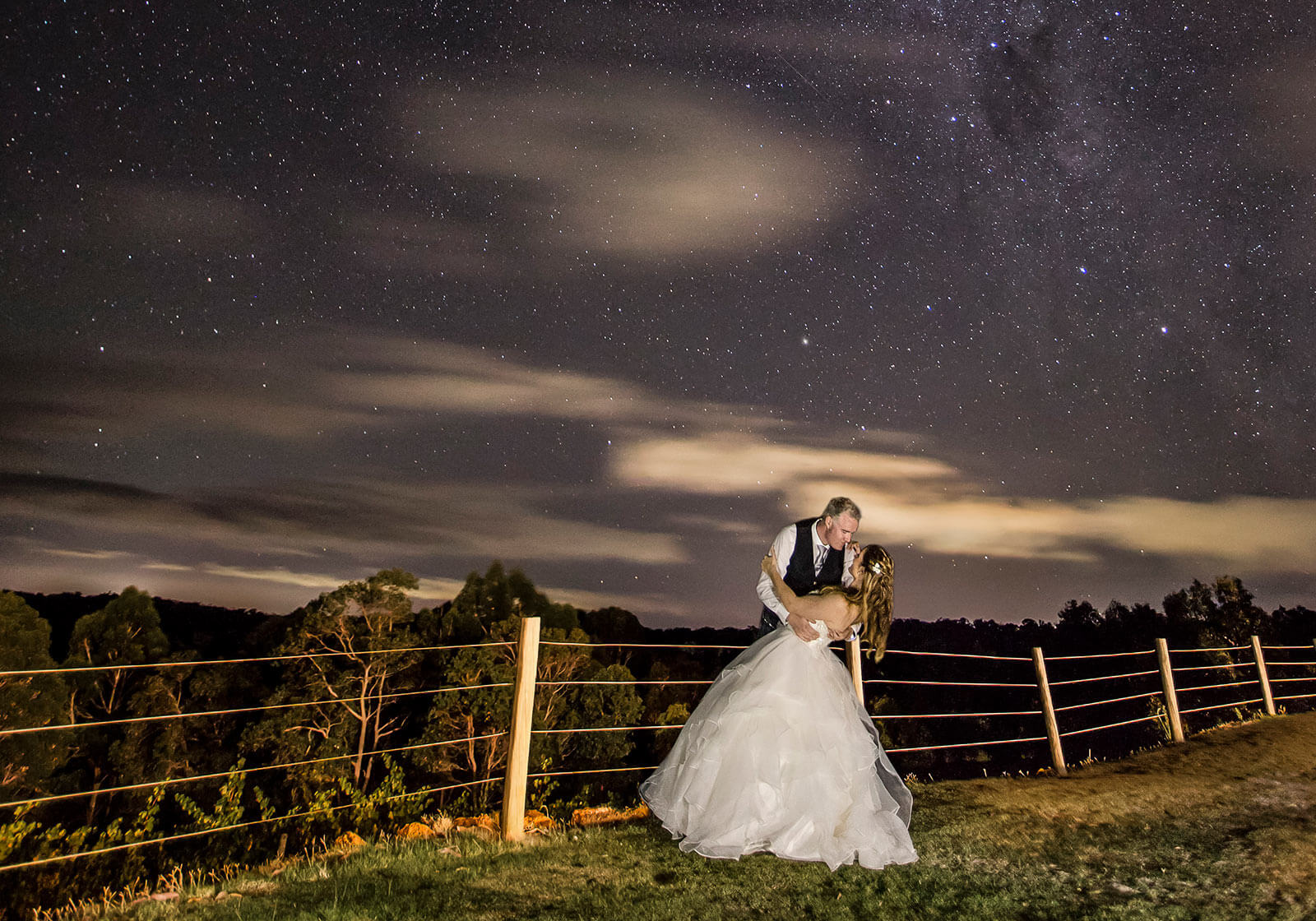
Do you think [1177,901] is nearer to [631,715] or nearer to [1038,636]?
[631,715]

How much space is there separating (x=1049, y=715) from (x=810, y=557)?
14.9 feet

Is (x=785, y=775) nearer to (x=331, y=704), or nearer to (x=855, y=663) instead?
(x=855, y=663)

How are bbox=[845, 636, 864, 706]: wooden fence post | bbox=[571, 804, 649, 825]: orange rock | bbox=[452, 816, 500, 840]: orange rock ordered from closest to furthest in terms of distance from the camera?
bbox=[452, 816, 500, 840]: orange rock < bbox=[571, 804, 649, 825]: orange rock < bbox=[845, 636, 864, 706]: wooden fence post

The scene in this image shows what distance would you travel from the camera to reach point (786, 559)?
503 cm

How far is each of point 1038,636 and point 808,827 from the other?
49722 mm

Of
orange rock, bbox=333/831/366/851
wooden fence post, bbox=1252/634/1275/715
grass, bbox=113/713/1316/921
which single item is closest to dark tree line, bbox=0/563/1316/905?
wooden fence post, bbox=1252/634/1275/715

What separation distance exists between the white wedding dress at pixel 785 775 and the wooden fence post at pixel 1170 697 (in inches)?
254

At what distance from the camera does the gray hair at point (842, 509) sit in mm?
4875

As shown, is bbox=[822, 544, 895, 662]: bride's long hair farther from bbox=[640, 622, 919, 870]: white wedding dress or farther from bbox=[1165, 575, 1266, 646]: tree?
bbox=[1165, 575, 1266, 646]: tree

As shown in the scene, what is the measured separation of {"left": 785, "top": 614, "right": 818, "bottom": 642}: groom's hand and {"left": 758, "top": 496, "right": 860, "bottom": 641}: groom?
0.52 ft

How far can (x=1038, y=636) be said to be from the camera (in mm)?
47594

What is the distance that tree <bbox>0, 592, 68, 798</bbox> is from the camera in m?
26.2

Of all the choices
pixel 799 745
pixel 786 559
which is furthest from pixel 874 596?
pixel 799 745

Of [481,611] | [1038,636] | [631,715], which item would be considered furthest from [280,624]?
[1038,636]
